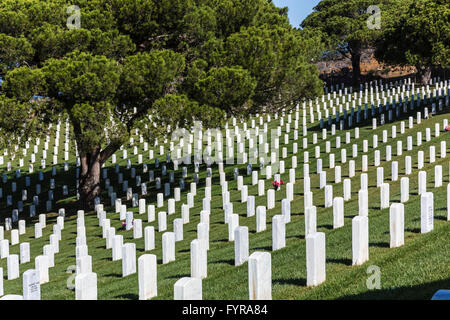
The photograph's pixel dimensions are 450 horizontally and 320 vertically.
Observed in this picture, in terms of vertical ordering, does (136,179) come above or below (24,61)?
below

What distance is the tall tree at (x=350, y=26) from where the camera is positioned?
177 feet

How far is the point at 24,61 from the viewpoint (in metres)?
19.0

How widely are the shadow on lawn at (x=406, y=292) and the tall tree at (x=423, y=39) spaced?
25.5m

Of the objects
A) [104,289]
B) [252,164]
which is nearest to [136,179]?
[252,164]

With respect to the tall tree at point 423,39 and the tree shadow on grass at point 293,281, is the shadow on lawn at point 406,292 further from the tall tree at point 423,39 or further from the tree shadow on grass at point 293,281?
the tall tree at point 423,39

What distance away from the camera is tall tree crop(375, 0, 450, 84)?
30.0m

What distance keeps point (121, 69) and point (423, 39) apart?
20.3m

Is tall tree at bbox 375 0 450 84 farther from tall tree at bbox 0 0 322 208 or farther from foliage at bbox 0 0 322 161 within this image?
foliage at bbox 0 0 322 161

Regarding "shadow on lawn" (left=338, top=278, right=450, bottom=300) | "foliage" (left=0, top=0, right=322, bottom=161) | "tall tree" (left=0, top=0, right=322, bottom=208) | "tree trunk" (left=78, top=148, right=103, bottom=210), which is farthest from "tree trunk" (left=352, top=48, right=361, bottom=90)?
"shadow on lawn" (left=338, top=278, right=450, bottom=300)

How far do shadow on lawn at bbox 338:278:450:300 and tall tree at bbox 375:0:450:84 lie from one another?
25.5 metres

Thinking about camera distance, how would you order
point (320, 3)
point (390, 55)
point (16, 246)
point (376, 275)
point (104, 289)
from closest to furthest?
point (376, 275), point (104, 289), point (16, 246), point (390, 55), point (320, 3)

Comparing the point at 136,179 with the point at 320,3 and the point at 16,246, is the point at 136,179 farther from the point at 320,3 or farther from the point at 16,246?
the point at 320,3

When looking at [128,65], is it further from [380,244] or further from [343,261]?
[343,261]

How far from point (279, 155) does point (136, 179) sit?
6278mm
